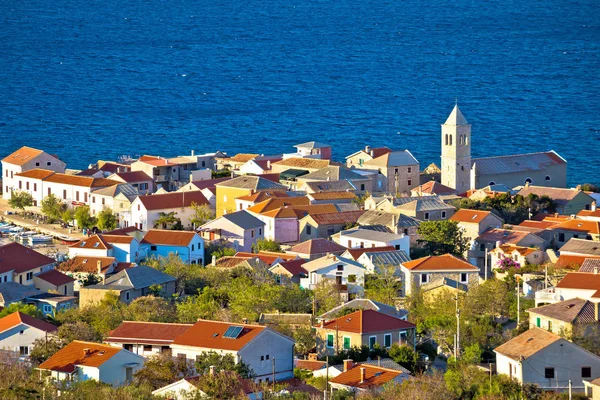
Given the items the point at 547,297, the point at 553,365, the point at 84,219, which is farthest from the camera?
the point at 84,219

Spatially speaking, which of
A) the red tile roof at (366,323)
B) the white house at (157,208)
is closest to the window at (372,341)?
the red tile roof at (366,323)

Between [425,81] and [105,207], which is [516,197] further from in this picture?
[425,81]

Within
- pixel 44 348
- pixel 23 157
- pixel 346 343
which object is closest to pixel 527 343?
pixel 346 343

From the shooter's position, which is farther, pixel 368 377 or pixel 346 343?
pixel 346 343

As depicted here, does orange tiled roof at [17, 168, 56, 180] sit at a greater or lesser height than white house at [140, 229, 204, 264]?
greater

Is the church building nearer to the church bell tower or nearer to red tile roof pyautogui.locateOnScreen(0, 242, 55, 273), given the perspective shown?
the church bell tower

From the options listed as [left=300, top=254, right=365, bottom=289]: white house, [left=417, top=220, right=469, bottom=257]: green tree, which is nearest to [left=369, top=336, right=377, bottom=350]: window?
[left=300, top=254, right=365, bottom=289]: white house

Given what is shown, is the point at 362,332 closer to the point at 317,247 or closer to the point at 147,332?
the point at 147,332
